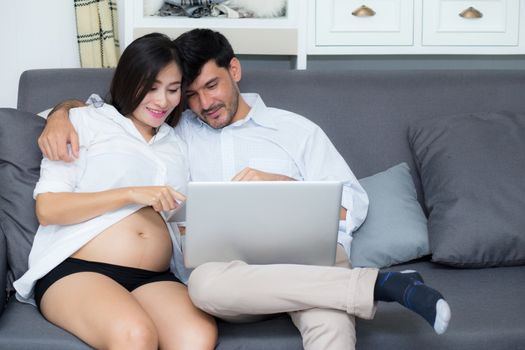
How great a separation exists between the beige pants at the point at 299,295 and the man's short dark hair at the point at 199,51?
2.33ft

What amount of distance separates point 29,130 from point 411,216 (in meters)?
1.11

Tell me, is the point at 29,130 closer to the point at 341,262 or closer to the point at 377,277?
the point at 341,262

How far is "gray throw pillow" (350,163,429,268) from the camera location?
2143 millimetres

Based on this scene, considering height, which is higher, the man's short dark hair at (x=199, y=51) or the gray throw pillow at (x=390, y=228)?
the man's short dark hair at (x=199, y=51)

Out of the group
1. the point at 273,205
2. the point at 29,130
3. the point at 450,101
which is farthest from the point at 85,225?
the point at 450,101

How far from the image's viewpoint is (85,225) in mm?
1891

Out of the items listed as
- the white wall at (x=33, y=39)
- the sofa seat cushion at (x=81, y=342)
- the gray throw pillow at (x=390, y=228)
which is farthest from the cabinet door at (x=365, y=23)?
the sofa seat cushion at (x=81, y=342)

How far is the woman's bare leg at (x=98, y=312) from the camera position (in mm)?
1612

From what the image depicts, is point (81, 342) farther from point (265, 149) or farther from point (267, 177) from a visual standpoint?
point (265, 149)

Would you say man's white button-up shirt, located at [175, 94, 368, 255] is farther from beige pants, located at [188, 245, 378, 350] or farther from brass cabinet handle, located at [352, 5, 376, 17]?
brass cabinet handle, located at [352, 5, 376, 17]

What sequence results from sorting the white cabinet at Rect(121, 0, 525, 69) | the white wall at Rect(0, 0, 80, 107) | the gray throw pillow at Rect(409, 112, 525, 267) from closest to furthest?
the gray throw pillow at Rect(409, 112, 525, 267), the white cabinet at Rect(121, 0, 525, 69), the white wall at Rect(0, 0, 80, 107)

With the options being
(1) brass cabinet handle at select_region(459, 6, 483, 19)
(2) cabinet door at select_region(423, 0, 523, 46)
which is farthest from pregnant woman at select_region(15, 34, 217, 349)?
(1) brass cabinet handle at select_region(459, 6, 483, 19)

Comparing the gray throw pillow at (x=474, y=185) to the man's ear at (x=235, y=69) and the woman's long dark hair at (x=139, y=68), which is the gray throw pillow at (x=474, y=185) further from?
the woman's long dark hair at (x=139, y=68)

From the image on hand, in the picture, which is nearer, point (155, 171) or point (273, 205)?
point (273, 205)
